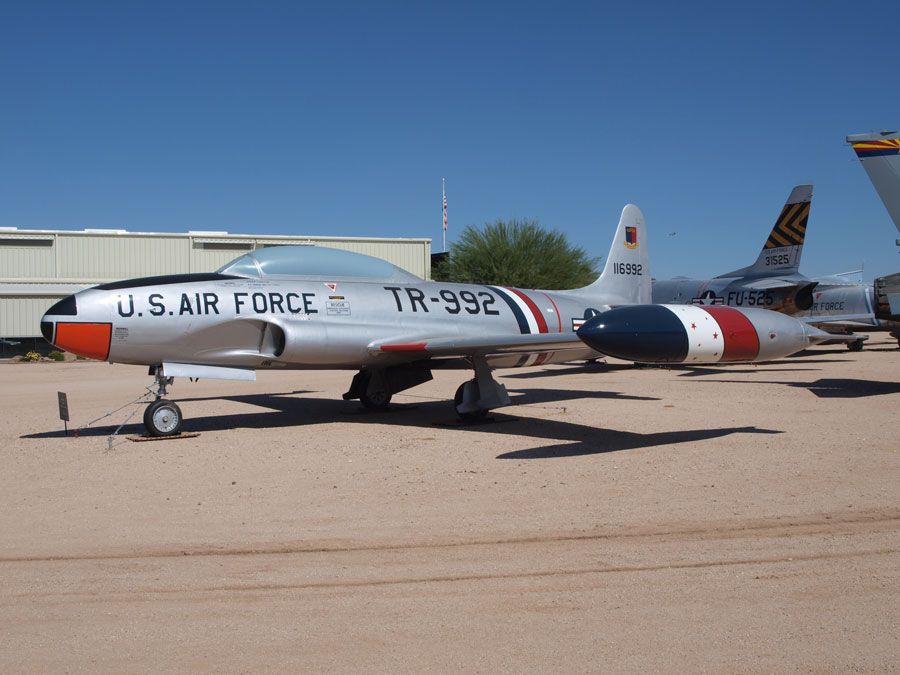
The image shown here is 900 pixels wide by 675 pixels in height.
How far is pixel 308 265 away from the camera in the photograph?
1186cm

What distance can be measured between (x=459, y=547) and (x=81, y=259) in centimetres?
3614

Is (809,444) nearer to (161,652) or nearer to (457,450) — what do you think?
(457,450)

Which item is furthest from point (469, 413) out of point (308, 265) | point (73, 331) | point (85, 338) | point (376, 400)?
point (73, 331)

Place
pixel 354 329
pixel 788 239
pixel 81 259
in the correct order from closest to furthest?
pixel 354 329
pixel 788 239
pixel 81 259

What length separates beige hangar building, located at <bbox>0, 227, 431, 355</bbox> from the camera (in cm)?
3575

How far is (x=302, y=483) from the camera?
7664mm

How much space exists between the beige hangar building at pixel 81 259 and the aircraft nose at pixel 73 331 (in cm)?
2787

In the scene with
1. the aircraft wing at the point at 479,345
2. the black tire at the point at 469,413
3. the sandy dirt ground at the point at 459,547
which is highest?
the aircraft wing at the point at 479,345

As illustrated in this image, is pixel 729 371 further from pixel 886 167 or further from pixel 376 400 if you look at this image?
pixel 376 400

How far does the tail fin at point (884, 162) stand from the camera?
45.3 feet

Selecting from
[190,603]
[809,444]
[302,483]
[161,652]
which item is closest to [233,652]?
[161,652]

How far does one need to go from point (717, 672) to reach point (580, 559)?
64.8 inches

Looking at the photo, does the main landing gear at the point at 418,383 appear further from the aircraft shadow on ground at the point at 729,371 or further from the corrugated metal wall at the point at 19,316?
the corrugated metal wall at the point at 19,316

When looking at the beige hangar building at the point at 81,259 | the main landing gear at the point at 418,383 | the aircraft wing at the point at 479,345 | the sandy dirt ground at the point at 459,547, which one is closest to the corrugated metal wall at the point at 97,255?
the beige hangar building at the point at 81,259
